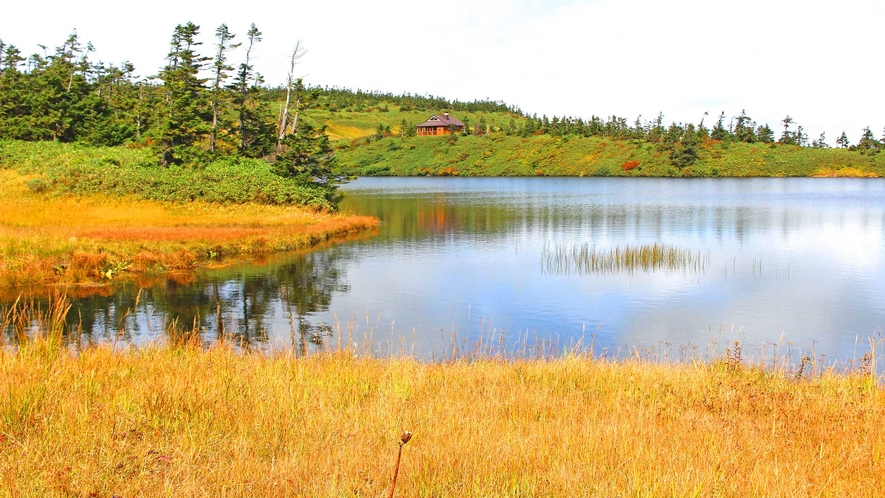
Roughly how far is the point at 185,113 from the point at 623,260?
32.7 metres

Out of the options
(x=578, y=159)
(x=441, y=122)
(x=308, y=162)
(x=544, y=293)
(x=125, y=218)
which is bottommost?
(x=544, y=293)

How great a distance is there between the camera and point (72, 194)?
143 feet

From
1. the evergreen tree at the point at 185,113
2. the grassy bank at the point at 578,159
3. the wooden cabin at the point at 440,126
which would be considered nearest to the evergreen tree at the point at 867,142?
the grassy bank at the point at 578,159

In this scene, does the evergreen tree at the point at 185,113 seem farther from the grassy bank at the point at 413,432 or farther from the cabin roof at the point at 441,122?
the cabin roof at the point at 441,122

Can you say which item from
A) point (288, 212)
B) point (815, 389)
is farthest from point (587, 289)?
point (288, 212)

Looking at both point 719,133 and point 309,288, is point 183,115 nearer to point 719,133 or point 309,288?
point 309,288

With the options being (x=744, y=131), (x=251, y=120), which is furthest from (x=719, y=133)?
(x=251, y=120)

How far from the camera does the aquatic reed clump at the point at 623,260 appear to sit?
2886 cm

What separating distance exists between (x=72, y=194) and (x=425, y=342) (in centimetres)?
3557

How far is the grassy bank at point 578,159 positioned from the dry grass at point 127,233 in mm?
74486

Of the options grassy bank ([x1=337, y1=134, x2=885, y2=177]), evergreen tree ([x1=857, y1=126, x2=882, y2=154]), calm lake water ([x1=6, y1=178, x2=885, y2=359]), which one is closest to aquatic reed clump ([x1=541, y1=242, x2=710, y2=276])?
calm lake water ([x1=6, y1=178, x2=885, y2=359])

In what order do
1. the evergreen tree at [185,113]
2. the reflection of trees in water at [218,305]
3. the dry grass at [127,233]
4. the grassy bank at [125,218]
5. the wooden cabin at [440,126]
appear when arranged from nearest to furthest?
1. the reflection of trees in water at [218,305]
2. the dry grass at [127,233]
3. the grassy bank at [125,218]
4. the evergreen tree at [185,113]
5. the wooden cabin at [440,126]

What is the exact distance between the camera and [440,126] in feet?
576

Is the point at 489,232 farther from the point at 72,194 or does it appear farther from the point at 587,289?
the point at 72,194
